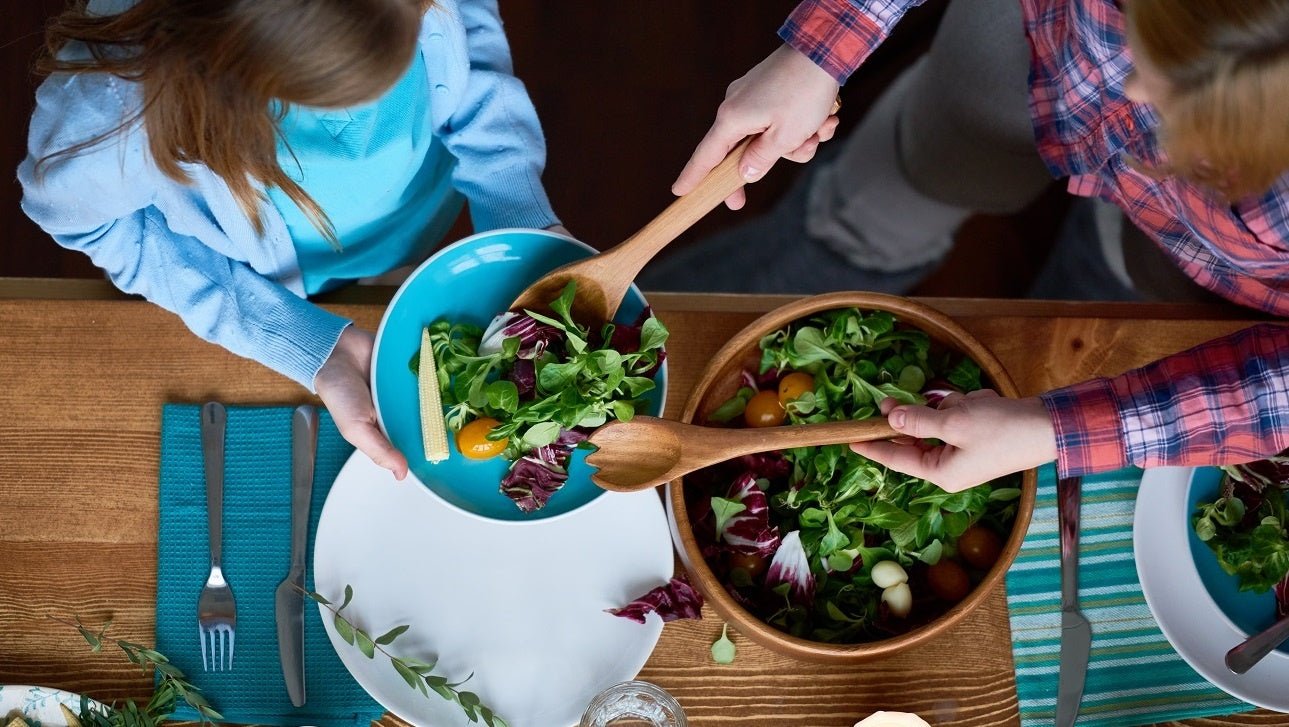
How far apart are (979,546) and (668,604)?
0.30 m

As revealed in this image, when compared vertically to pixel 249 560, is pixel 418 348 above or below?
above

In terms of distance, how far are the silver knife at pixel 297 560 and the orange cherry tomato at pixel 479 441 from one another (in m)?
0.17

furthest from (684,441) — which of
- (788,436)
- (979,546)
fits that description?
(979,546)

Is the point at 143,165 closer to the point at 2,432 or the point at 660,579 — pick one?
the point at 2,432

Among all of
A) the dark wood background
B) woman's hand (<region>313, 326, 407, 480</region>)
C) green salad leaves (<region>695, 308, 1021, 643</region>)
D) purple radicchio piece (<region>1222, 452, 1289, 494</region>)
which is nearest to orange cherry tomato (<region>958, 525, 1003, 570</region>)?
green salad leaves (<region>695, 308, 1021, 643</region>)

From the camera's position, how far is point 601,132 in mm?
1914

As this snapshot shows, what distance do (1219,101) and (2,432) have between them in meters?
1.12

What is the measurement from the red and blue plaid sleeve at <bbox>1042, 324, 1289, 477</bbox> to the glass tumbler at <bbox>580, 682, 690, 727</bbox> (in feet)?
1.42

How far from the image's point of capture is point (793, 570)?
91cm

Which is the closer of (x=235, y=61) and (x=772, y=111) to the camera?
(x=235, y=61)

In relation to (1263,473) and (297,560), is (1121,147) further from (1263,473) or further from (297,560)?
(297,560)

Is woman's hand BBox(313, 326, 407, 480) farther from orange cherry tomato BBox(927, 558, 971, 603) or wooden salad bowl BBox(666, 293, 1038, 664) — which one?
orange cherry tomato BBox(927, 558, 971, 603)

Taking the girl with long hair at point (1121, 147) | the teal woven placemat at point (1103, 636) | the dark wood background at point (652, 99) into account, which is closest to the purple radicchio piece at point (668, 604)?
the girl with long hair at point (1121, 147)

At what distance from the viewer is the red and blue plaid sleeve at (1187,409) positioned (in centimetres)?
90
